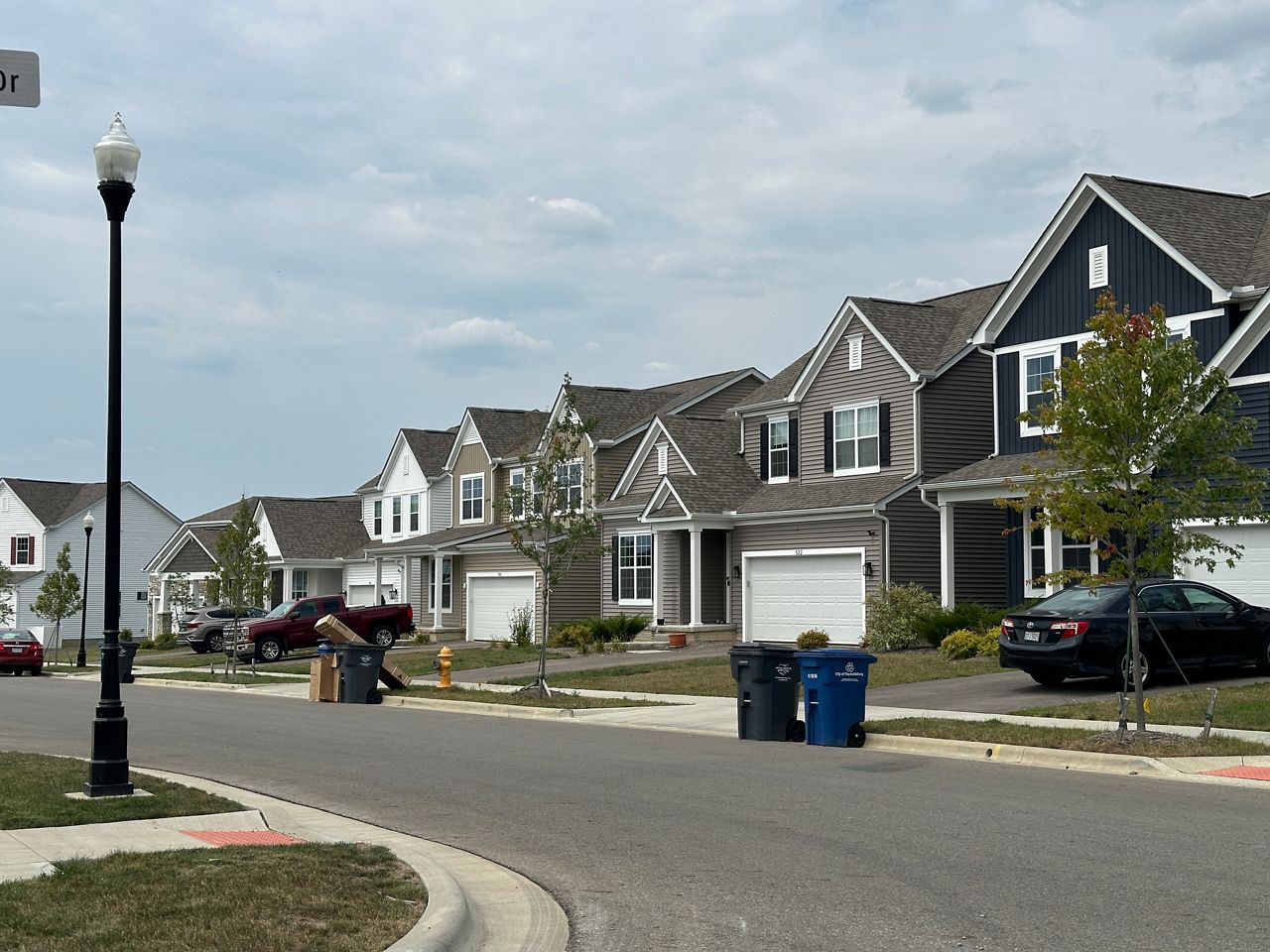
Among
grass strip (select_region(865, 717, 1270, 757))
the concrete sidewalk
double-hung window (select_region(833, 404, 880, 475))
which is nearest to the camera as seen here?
the concrete sidewalk

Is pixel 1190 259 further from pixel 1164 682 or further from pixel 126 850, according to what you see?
pixel 126 850

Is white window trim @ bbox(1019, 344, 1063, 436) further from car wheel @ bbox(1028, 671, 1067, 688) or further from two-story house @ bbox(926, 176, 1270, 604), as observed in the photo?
car wheel @ bbox(1028, 671, 1067, 688)

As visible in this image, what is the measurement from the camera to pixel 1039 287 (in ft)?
105

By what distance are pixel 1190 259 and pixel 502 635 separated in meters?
26.4

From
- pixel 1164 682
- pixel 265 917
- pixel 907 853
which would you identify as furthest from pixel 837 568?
pixel 265 917

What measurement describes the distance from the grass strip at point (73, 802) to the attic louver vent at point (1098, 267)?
23.2 m

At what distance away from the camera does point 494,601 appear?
160 ft

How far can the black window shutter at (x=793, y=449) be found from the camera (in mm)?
38594

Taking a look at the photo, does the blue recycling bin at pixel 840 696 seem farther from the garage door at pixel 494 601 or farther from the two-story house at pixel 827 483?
the garage door at pixel 494 601

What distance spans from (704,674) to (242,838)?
62.2 feet

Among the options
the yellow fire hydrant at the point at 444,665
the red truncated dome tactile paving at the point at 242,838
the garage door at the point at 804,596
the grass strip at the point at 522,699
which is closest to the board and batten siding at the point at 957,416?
the garage door at the point at 804,596

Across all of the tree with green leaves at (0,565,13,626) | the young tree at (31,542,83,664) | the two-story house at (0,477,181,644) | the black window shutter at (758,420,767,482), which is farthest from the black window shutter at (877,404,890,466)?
the two-story house at (0,477,181,644)

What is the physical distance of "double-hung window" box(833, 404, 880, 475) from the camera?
1416 inches

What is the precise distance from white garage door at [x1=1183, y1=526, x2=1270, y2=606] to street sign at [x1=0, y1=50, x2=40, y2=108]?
22.5 m
